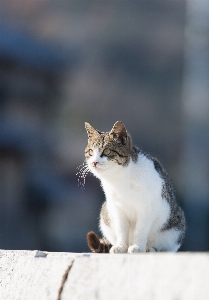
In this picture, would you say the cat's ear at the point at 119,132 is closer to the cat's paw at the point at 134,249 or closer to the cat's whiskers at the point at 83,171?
the cat's whiskers at the point at 83,171

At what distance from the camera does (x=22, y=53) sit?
3.98 meters

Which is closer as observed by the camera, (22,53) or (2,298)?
(2,298)

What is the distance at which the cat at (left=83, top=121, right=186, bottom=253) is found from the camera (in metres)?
1.92

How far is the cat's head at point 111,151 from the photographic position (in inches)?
75.5

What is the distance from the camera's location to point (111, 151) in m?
1.93

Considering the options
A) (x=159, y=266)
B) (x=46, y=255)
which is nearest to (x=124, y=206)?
(x=46, y=255)

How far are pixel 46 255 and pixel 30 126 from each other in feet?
8.09

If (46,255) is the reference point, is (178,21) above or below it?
above

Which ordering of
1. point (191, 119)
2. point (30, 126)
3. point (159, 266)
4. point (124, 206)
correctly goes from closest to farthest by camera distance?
point (159, 266), point (124, 206), point (191, 119), point (30, 126)

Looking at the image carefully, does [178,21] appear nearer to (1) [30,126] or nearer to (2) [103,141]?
(1) [30,126]

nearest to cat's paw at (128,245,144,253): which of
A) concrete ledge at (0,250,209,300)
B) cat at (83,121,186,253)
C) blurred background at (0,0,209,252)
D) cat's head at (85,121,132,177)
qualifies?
cat at (83,121,186,253)

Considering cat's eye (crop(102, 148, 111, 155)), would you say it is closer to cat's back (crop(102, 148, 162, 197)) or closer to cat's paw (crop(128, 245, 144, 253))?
cat's back (crop(102, 148, 162, 197))

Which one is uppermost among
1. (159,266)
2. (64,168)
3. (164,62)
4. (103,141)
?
(164,62)

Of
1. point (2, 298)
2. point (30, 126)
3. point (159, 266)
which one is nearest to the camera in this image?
point (159, 266)
